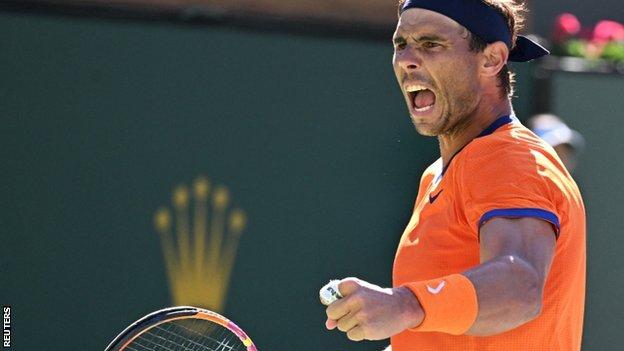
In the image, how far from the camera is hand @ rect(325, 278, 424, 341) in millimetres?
1964

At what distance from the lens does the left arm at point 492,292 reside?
197 cm

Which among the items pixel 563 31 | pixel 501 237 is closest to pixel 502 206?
pixel 501 237

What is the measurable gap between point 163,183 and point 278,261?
703 millimetres

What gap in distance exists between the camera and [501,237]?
2.14 metres

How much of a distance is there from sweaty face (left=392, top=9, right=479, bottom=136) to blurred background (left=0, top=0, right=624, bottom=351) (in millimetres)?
2761

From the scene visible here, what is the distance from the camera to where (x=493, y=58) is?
2678 millimetres

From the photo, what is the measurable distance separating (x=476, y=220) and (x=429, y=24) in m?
Answer: 0.56

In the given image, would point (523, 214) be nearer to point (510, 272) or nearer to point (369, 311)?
point (510, 272)

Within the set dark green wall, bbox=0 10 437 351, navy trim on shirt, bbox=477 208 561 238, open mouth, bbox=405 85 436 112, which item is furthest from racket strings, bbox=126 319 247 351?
navy trim on shirt, bbox=477 208 561 238

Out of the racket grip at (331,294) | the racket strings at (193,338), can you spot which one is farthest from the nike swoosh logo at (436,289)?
the racket strings at (193,338)

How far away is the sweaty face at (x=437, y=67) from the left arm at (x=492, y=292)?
53cm

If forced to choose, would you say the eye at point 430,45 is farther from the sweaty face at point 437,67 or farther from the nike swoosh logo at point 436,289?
the nike swoosh logo at point 436,289

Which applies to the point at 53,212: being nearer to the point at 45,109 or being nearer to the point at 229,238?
the point at 45,109

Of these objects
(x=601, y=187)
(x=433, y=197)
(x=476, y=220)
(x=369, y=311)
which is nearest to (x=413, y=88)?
(x=433, y=197)
